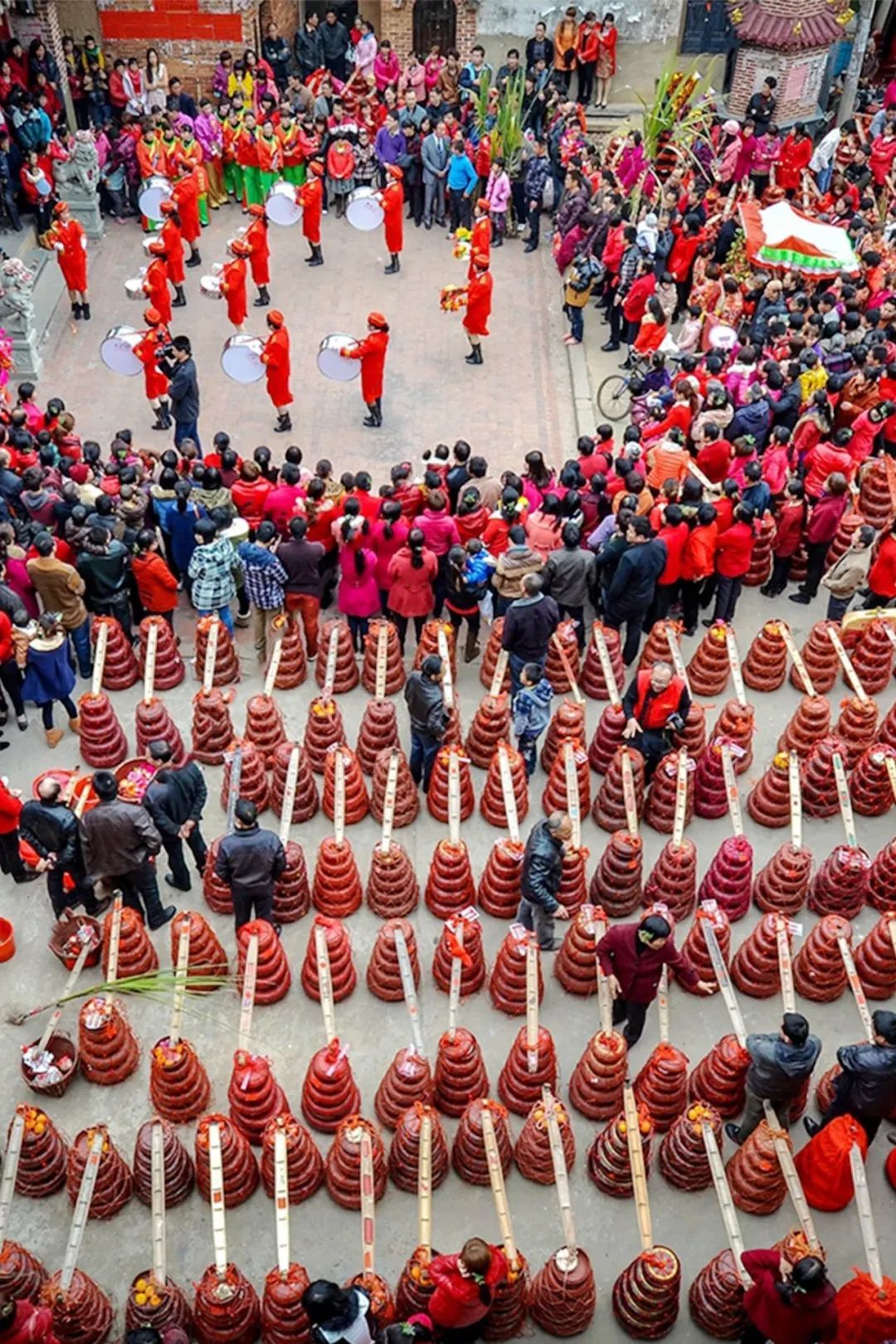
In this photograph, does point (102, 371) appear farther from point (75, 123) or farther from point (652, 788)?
point (652, 788)

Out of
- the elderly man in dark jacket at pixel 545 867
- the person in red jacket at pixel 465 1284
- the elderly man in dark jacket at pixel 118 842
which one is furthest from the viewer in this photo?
the elderly man in dark jacket at pixel 118 842

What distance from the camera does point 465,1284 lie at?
6426 millimetres

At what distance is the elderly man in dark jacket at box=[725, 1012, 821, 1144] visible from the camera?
7.56m

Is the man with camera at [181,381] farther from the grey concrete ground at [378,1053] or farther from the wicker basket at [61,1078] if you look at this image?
the wicker basket at [61,1078]

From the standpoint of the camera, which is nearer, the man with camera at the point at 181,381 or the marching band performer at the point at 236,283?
the man with camera at the point at 181,381

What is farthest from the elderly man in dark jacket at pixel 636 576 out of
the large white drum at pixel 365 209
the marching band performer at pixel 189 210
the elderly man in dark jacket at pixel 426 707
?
the marching band performer at pixel 189 210

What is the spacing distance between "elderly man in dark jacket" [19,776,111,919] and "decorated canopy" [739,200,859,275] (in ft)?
36.4

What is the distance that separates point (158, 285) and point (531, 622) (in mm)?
8592

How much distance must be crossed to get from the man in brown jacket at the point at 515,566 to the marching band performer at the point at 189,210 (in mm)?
9765

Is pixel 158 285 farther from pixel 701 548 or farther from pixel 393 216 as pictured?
pixel 701 548

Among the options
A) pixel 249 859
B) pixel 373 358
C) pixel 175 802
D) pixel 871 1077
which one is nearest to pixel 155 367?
pixel 373 358

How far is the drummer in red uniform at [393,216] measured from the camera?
18.2 metres

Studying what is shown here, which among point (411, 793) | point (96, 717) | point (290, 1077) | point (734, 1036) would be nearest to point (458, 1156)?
point (290, 1077)

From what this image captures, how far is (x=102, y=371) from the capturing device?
17062 mm
